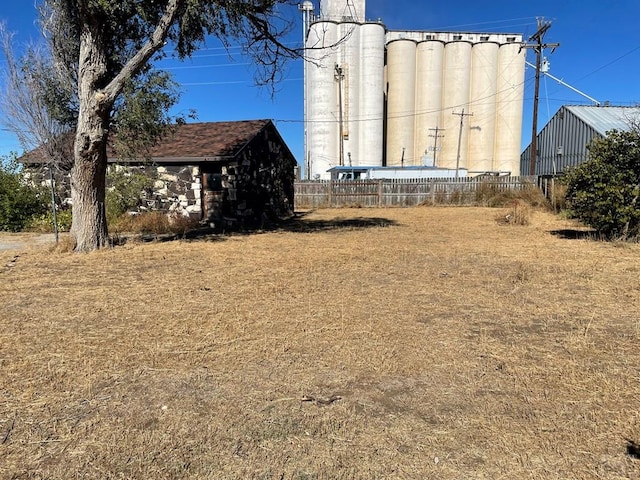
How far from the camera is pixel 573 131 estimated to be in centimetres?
2706

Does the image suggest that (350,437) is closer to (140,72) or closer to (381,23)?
(140,72)

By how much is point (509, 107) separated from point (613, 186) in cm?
3568

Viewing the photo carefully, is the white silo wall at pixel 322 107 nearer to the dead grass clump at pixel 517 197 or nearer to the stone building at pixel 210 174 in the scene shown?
the dead grass clump at pixel 517 197

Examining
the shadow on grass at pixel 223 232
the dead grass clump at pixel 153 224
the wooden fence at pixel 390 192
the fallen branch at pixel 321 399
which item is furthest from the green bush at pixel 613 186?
the wooden fence at pixel 390 192

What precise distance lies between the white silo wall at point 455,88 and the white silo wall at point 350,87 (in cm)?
825

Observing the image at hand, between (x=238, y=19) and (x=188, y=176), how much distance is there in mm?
5854

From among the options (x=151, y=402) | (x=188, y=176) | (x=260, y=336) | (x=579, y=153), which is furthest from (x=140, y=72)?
(x=579, y=153)

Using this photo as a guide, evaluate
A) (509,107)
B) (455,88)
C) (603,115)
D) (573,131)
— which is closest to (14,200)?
(573,131)

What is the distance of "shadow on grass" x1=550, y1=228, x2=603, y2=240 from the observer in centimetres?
1105

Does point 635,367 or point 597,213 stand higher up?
point 597,213

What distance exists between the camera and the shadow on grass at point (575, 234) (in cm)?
1105

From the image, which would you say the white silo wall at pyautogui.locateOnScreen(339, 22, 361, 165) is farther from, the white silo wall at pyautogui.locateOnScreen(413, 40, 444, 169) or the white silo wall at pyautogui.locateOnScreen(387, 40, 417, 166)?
the white silo wall at pyautogui.locateOnScreen(413, 40, 444, 169)

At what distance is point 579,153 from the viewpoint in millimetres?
25969

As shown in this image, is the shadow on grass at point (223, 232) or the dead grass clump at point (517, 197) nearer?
the shadow on grass at point (223, 232)
